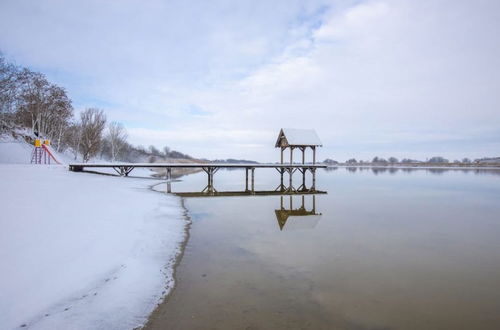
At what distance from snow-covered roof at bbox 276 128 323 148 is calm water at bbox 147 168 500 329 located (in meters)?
15.3

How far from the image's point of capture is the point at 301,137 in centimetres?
2939

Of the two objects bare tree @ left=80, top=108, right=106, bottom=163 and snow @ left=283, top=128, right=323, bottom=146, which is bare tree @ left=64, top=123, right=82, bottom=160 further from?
Result: snow @ left=283, top=128, right=323, bottom=146

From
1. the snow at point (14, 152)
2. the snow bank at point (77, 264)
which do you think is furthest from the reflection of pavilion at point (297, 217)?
the snow at point (14, 152)

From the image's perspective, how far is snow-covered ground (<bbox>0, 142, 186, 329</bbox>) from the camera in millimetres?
4750

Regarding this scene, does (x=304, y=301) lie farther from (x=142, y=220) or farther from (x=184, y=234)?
(x=142, y=220)

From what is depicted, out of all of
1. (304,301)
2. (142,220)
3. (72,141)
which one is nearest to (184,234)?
(142,220)

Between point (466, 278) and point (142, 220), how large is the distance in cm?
1058

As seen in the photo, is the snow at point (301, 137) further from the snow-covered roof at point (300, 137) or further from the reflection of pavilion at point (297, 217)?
the reflection of pavilion at point (297, 217)

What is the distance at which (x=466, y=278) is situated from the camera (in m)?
7.14

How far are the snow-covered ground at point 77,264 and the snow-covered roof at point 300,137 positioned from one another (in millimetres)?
19819

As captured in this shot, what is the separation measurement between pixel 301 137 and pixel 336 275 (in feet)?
76.0

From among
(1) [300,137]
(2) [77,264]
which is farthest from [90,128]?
(2) [77,264]

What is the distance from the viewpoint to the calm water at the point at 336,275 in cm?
520

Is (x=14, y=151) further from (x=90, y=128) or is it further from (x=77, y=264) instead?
(x=77, y=264)
